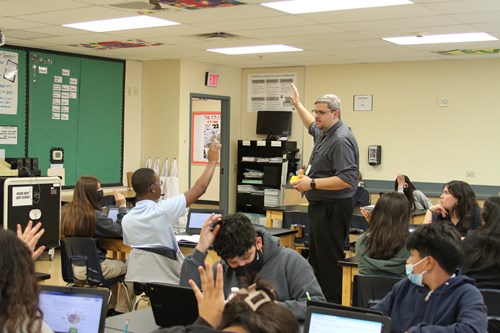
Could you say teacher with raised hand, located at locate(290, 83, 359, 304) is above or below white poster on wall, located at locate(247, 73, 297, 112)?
below

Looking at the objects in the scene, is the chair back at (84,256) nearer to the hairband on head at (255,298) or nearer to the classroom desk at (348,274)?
the classroom desk at (348,274)

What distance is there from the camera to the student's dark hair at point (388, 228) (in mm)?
4027

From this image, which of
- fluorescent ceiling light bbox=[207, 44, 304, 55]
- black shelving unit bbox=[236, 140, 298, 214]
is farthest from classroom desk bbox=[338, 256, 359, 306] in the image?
black shelving unit bbox=[236, 140, 298, 214]

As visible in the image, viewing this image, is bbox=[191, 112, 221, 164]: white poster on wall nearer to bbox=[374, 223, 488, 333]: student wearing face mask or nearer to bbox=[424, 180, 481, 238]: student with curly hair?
bbox=[424, 180, 481, 238]: student with curly hair

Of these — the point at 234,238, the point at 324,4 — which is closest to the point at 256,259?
the point at 234,238

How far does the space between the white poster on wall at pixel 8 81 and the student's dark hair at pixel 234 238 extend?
6893 millimetres

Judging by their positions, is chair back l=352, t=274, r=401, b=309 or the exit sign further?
the exit sign

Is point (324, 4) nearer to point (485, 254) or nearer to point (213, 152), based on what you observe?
point (213, 152)

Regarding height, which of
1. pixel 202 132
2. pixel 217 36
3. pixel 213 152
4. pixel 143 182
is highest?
pixel 217 36

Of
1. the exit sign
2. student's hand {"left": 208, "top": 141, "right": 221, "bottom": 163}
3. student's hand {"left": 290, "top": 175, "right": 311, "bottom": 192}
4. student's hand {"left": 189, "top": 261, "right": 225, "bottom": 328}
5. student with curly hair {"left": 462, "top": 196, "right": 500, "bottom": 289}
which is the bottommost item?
student with curly hair {"left": 462, "top": 196, "right": 500, "bottom": 289}

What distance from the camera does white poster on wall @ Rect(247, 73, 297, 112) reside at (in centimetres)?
1145

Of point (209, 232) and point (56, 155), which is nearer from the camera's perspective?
point (209, 232)

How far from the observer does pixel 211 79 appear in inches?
437

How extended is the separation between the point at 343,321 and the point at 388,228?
1.81 metres
